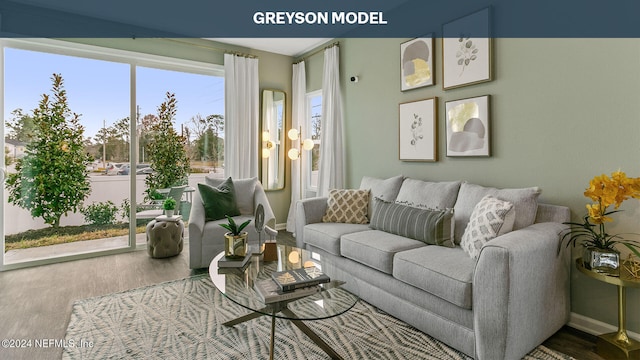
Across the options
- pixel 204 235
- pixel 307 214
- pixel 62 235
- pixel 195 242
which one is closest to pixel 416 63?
pixel 307 214

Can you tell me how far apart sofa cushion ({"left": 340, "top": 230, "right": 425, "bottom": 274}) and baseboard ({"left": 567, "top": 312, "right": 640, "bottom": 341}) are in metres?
1.09

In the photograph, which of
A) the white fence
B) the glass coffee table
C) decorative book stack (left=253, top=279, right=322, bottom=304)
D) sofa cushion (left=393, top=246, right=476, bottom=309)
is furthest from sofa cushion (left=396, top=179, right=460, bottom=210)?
the white fence

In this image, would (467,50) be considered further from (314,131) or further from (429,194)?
(314,131)

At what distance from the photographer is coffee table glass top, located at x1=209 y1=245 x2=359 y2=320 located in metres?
1.65

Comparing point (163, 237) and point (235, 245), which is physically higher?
point (235, 245)

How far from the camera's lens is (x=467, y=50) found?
2926 millimetres

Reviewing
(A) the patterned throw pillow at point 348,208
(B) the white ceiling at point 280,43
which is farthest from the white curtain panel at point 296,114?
(A) the patterned throw pillow at point 348,208

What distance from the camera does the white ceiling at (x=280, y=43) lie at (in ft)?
15.2

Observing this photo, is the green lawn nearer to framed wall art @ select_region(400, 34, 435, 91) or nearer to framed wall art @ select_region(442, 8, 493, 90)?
framed wall art @ select_region(400, 34, 435, 91)

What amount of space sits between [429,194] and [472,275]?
3.58ft

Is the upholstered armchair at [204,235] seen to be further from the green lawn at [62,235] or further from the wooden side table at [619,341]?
the wooden side table at [619,341]

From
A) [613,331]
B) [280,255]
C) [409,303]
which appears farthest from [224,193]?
[613,331]

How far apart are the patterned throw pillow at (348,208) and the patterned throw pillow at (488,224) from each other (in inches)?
48.8

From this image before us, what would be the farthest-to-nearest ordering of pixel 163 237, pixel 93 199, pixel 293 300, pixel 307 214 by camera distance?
pixel 93 199
pixel 163 237
pixel 307 214
pixel 293 300
